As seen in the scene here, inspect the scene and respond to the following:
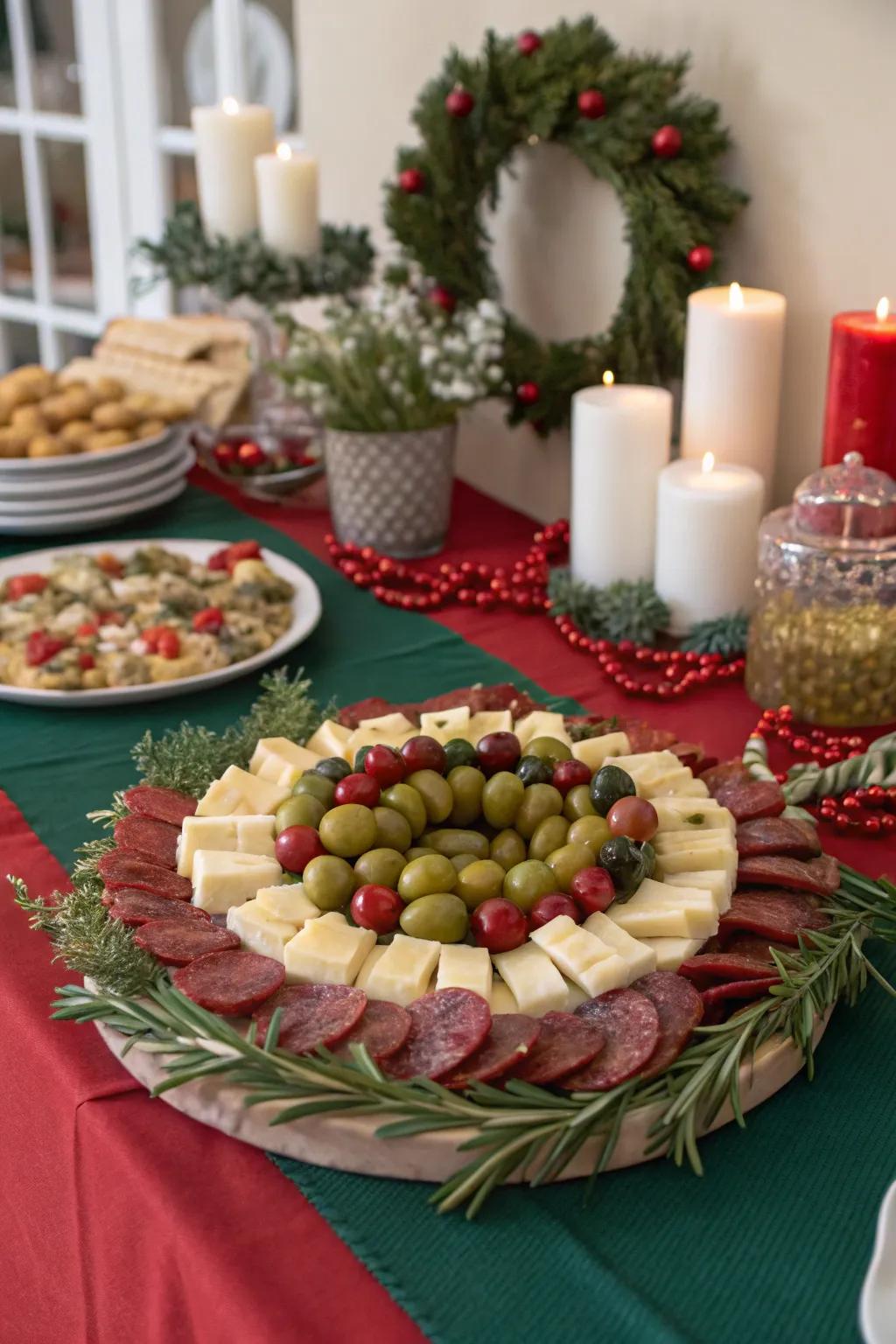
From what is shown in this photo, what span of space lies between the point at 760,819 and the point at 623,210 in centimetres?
86

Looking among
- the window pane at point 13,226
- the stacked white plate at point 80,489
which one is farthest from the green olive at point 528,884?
the window pane at point 13,226

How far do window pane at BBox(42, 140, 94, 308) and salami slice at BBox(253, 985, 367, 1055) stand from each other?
9.87 ft

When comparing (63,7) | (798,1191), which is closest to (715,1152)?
(798,1191)

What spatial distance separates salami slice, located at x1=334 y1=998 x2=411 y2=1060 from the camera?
764 millimetres

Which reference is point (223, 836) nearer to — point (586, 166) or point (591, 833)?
point (591, 833)

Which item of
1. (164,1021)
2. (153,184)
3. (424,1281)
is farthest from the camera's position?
(153,184)

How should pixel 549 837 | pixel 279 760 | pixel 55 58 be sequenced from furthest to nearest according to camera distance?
pixel 55 58 < pixel 279 760 < pixel 549 837

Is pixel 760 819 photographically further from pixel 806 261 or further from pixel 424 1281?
pixel 806 261

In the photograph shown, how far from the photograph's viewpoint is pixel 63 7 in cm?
331

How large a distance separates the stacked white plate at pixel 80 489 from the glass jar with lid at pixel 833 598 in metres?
0.88

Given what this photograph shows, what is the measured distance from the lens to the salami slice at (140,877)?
2.95 feet

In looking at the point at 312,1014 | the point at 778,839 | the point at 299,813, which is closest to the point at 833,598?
the point at 778,839

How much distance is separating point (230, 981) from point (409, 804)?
0.61ft

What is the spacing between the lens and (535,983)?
2.65ft
